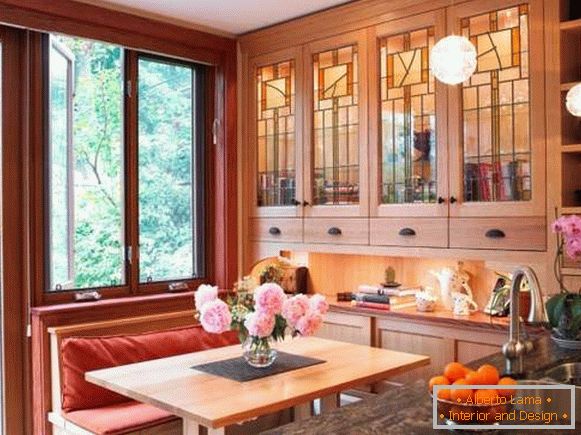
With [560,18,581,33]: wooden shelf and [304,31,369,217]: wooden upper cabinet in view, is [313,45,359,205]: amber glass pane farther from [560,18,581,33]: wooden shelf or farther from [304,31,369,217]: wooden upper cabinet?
[560,18,581,33]: wooden shelf

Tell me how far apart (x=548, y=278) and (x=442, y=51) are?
3.71 feet

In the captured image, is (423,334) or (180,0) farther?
(180,0)

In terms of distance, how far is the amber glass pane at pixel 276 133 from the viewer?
3938 mm

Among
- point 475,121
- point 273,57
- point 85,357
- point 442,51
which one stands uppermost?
point 273,57

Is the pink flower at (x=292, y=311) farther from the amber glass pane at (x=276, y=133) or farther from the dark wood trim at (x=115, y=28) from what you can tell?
the dark wood trim at (x=115, y=28)

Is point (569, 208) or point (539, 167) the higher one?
point (539, 167)

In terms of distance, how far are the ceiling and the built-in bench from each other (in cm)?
184

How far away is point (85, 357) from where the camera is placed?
3041mm

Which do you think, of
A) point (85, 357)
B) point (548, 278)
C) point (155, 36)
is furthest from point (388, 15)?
point (85, 357)

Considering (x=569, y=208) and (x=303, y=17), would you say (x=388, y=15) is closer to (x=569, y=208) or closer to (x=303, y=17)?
(x=303, y=17)

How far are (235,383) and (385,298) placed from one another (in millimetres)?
1290

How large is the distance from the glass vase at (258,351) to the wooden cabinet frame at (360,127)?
1.18 metres

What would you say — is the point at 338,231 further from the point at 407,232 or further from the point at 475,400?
the point at 475,400

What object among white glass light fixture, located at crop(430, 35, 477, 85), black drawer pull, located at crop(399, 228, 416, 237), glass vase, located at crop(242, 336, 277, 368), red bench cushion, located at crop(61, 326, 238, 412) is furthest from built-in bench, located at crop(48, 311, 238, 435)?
white glass light fixture, located at crop(430, 35, 477, 85)
